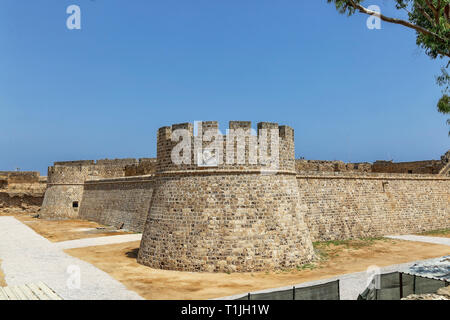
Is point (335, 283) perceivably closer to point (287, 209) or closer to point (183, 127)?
point (287, 209)

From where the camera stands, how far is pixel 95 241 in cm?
1955

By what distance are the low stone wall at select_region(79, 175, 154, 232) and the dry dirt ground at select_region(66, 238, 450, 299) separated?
4.97m

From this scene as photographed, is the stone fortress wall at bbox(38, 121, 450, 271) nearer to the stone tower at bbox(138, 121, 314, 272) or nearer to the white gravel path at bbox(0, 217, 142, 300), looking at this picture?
the stone tower at bbox(138, 121, 314, 272)

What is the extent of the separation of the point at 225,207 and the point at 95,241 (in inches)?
431

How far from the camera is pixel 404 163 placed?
33.6 meters

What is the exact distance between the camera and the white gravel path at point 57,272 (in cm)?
976

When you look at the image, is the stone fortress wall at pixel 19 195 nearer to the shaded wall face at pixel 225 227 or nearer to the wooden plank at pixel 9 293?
the shaded wall face at pixel 225 227

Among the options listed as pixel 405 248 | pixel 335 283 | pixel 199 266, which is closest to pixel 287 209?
pixel 199 266

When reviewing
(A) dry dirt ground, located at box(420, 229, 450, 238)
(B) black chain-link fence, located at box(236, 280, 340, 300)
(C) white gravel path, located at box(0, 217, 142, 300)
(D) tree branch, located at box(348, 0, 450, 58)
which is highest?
(D) tree branch, located at box(348, 0, 450, 58)

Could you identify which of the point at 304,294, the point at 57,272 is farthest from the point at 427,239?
the point at 57,272

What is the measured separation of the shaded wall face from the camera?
1195 centimetres

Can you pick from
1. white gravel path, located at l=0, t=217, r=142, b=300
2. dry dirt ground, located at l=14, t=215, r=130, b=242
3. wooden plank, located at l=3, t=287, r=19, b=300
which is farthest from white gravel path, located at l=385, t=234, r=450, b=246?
wooden plank, located at l=3, t=287, r=19, b=300

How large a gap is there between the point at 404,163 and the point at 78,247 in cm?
3078

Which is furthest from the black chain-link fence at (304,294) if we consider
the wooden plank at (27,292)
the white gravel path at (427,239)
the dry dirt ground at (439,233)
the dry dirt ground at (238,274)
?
the dry dirt ground at (439,233)
